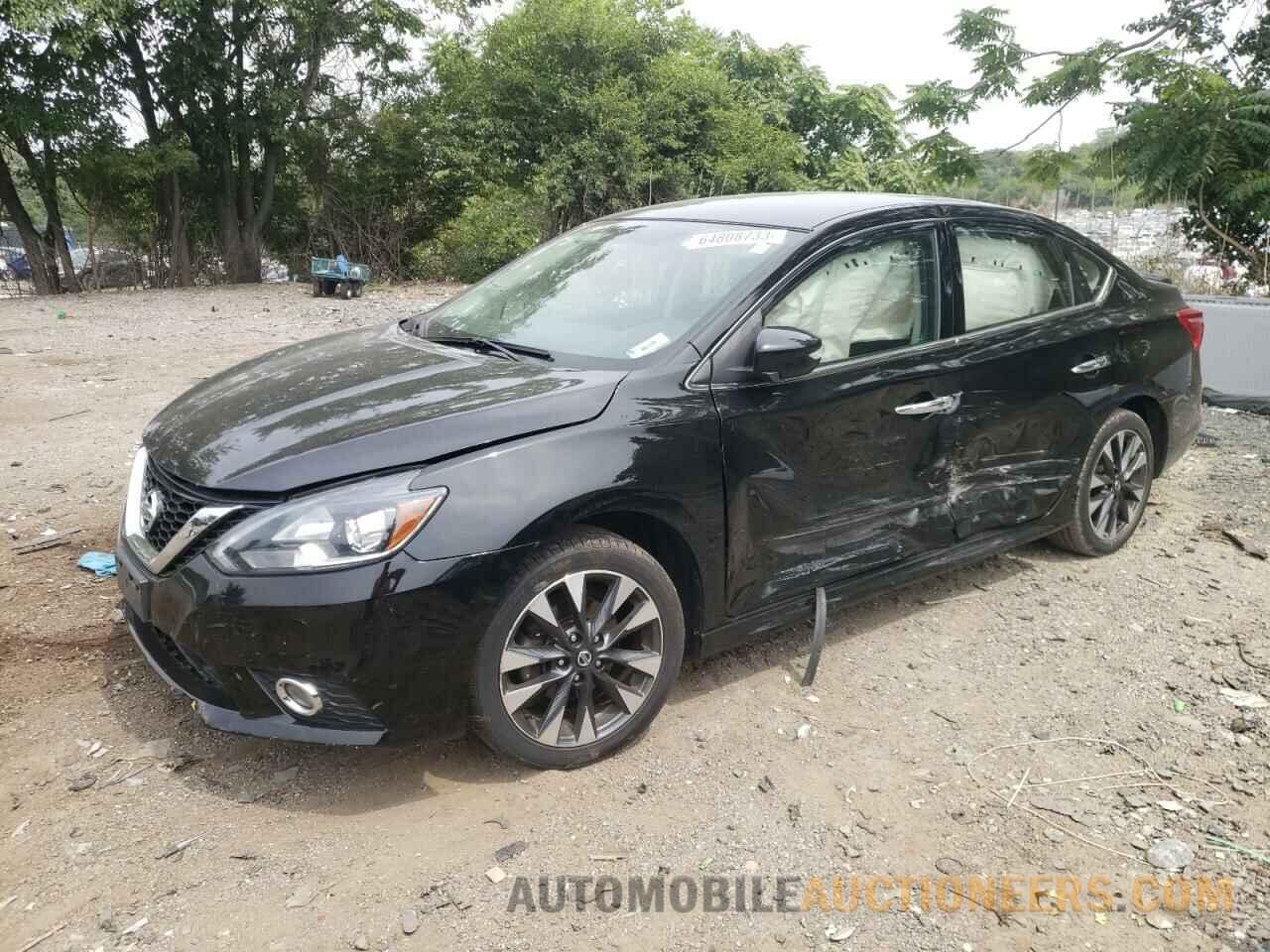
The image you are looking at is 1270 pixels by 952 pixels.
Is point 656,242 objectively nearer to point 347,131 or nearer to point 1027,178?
point 1027,178

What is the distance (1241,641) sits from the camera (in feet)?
13.5

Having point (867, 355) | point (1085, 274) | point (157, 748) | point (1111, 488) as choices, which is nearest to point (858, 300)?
point (867, 355)

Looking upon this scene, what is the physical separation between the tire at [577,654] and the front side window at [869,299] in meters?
1.05

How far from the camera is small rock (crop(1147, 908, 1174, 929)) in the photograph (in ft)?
8.38

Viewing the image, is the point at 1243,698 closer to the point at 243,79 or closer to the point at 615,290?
the point at 615,290

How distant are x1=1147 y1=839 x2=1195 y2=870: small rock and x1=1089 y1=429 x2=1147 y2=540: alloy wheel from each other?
2093mm

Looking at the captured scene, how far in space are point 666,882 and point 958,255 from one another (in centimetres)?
265

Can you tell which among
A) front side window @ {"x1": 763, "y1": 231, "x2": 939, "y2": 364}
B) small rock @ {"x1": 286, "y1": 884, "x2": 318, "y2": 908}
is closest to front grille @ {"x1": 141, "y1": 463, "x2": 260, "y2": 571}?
small rock @ {"x1": 286, "y1": 884, "x2": 318, "y2": 908}

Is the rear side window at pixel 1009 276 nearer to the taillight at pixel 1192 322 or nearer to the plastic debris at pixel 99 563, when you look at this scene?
the taillight at pixel 1192 322

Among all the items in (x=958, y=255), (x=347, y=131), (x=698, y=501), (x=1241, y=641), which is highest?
(x=347, y=131)

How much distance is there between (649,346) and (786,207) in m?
0.99

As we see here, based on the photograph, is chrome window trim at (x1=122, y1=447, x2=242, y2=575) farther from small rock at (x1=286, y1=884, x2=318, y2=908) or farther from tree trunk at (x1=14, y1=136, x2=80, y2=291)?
tree trunk at (x1=14, y1=136, x2=80, y2=291)

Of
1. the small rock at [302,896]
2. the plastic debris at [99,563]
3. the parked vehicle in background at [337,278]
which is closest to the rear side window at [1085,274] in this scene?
the small rock at [302,896]

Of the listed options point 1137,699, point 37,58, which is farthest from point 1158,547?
point 37,58
